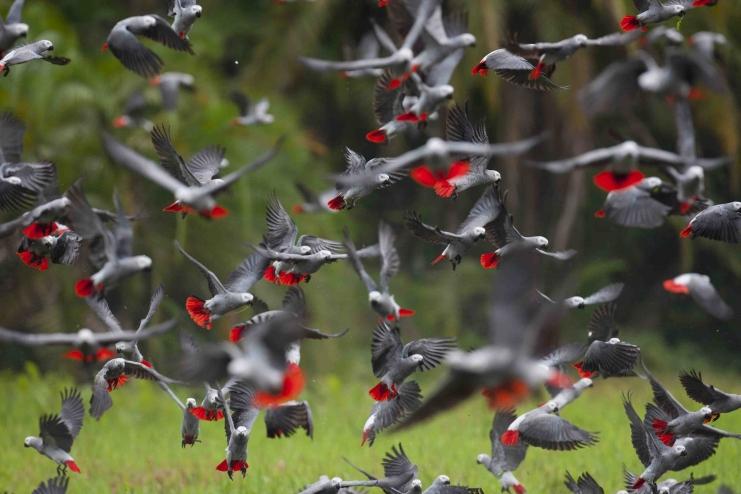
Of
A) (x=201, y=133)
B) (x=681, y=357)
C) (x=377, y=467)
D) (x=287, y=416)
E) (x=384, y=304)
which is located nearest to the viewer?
(x=384, y=304)

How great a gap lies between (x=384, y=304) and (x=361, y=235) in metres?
5.60

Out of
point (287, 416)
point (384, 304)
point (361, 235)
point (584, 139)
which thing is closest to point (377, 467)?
point (287, 416)

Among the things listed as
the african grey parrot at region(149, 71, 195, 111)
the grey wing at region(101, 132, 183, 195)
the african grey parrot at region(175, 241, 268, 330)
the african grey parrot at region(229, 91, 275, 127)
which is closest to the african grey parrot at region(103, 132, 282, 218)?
the grey wing at region(101, 132, 183, 195)

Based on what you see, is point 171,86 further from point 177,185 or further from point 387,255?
point 177,185

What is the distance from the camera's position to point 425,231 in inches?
129

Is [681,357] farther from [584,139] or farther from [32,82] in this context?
[32,82]

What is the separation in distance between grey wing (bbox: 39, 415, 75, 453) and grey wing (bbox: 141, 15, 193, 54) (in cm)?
129

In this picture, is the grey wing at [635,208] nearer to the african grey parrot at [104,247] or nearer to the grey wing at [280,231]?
the grey wing at [280,231]

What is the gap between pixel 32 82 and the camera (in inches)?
275

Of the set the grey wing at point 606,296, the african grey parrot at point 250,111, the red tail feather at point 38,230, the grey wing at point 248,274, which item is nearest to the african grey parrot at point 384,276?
the grey wing at point 248,274

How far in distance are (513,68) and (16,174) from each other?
1563mm

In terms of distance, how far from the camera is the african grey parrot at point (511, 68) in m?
3.25

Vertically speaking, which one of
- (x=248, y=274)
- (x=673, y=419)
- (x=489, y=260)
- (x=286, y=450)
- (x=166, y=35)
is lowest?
(x=286, y=450)

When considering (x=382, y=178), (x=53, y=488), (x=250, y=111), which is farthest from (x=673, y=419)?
(x=250, y=111)
